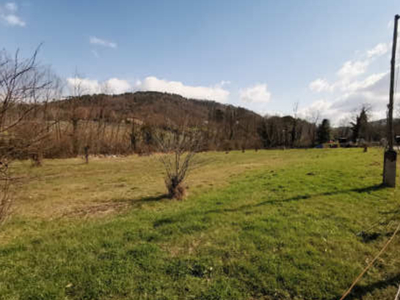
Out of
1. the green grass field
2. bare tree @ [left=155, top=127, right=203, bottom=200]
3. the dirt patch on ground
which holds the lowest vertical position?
the dirt patch on ground

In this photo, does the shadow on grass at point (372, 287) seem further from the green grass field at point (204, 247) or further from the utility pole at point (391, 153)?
the utility pole at point (391, 153)

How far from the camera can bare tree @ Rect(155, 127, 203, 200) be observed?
605 centimetres

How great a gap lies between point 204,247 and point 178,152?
3.66m

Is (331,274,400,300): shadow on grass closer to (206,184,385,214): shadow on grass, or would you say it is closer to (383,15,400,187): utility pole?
(206,184,385,214): shadow on grass

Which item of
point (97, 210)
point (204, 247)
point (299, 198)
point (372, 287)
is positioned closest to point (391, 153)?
point (299, 198)

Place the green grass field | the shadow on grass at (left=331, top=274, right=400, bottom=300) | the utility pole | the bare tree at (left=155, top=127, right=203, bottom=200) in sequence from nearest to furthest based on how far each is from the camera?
the shadow on grass at (left=331, top=274, right=400, bottom=300), the green grass field, the utility pole, the bare tree at (left=155, top=127, right=203, bottom=200)

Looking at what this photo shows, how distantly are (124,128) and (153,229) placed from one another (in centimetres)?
2892

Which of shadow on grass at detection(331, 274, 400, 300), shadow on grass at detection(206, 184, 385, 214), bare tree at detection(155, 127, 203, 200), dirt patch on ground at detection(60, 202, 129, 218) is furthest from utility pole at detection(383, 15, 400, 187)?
dirt patch on ground at detection(60, 202, 129, 218)

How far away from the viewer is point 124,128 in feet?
97.6

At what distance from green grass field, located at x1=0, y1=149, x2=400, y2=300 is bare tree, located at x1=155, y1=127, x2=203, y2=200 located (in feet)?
2.20

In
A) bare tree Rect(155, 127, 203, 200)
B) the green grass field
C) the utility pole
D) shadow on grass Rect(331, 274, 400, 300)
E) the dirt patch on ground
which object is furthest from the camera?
bare tree Rect(155, 127, 203, 200)

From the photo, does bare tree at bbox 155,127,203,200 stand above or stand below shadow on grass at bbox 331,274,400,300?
above

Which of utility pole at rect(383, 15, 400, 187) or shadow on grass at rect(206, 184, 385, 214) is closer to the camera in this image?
shadow on grass at rect(206, 184, 385, 214)

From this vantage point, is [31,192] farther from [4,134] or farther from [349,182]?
[349,182]
